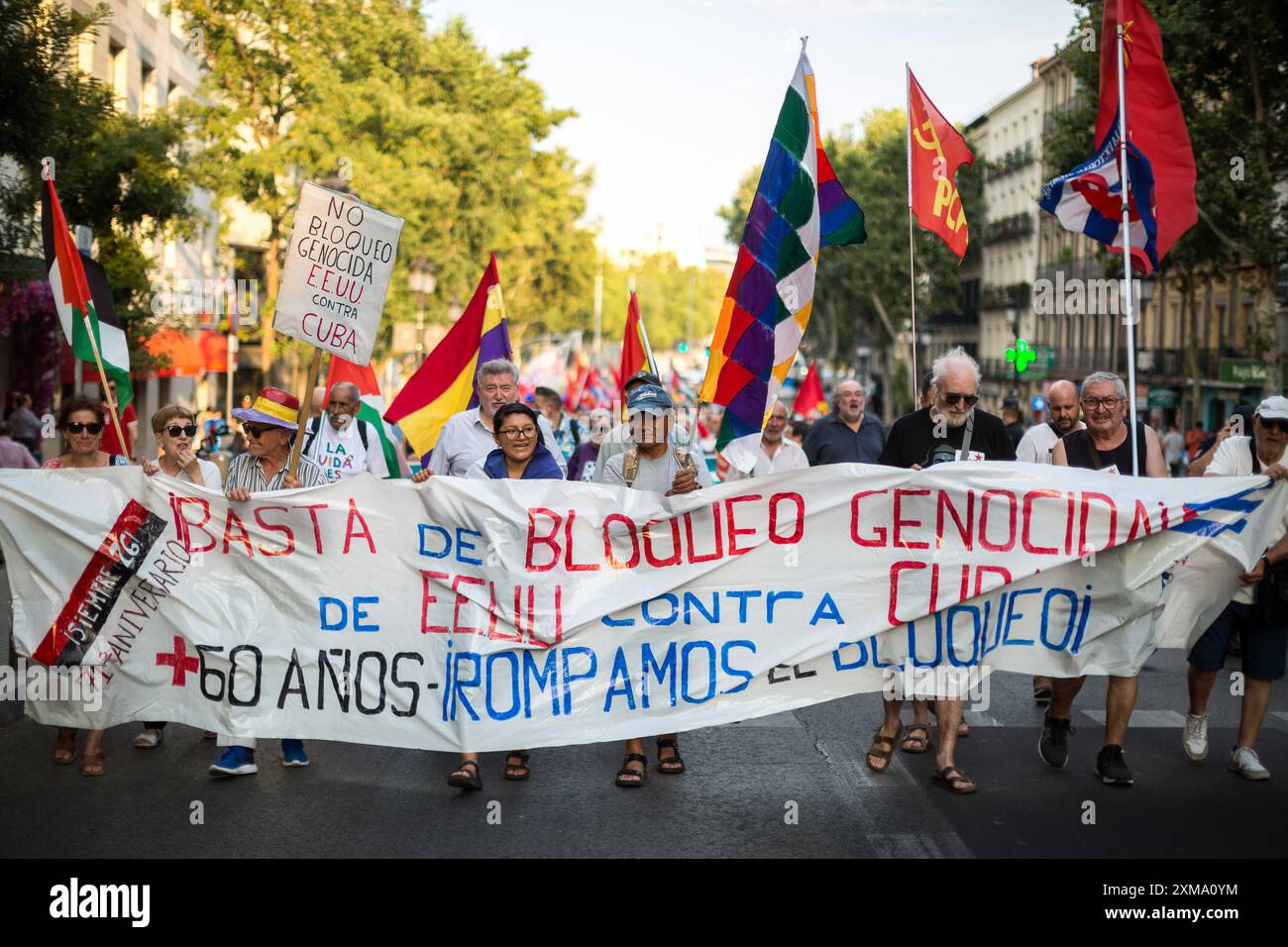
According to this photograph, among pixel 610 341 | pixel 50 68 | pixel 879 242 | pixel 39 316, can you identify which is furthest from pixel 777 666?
pixel 610 341

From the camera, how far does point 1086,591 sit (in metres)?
7.21

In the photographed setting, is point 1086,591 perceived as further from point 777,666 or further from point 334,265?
point 334,265

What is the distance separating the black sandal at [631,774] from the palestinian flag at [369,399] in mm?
3174

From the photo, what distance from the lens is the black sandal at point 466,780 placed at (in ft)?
23.5

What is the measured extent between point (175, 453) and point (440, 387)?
3746mm

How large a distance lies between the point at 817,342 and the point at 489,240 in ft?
189

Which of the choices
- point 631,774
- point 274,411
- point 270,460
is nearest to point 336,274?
point 274,411

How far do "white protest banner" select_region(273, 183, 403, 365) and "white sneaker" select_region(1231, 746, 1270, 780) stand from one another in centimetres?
469

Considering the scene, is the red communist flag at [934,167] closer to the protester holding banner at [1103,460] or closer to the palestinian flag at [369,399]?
the protester holding banner at [1103,460]

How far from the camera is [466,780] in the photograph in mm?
7180

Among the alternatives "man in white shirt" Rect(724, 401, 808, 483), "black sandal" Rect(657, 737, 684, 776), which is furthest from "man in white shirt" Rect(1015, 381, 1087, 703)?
"black sandal" Rect(657, 737, 684, 776)

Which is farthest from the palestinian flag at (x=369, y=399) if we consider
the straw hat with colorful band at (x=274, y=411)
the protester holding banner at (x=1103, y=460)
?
the protester holding banner at (x=1103, y=460)

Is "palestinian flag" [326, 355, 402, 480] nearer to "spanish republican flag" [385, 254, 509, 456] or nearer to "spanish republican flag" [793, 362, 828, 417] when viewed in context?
"spanish republican flag" [385, 254, 509, 456]

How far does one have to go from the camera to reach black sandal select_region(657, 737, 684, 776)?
7660 mm
